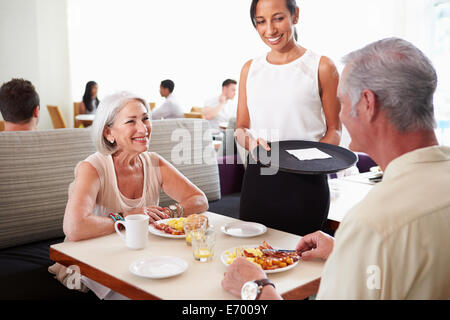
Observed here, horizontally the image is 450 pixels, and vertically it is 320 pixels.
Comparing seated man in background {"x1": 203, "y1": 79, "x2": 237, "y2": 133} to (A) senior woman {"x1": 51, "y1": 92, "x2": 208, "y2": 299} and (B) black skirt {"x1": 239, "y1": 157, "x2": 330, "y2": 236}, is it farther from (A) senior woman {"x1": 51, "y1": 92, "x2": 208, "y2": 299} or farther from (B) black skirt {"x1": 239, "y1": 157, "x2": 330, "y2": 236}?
(B) black skirt {"x1": 239, "y1": 157, "x2": 330, "y2": 236}

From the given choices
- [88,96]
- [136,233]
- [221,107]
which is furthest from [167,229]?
[88,96]

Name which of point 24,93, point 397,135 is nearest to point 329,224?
point 397,135

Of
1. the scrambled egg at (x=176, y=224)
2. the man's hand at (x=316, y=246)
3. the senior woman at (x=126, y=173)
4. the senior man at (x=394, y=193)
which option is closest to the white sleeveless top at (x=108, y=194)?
the senior woman at (x=126, y=173)

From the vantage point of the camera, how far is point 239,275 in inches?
47.7

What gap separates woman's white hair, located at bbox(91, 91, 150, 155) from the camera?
2.00 m

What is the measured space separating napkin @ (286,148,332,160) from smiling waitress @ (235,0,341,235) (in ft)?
0.36

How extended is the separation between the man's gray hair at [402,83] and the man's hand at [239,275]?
508 mm

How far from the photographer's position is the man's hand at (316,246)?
4.70 ft

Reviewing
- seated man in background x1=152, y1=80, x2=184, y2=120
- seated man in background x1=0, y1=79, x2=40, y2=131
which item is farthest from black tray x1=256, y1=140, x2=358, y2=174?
seated man in background x1=152, y1=80, x2=184, y2=120

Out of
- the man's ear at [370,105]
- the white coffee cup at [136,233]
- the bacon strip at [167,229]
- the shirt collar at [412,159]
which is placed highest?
the man's ear at [370,105]

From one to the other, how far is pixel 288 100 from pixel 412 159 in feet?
3.55

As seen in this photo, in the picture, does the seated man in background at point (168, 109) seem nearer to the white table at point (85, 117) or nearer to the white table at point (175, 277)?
the white table at point (85, 117)

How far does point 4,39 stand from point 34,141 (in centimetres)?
632

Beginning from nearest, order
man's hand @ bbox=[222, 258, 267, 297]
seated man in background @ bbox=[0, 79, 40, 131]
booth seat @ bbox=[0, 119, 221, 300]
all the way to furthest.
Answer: man's hand @ bbox=[222, 258, 267, 297]
booth seat @ bbox=[0, 119, 221, 300]
seated man in background @ bbox=[0, 79, 40, 131]
